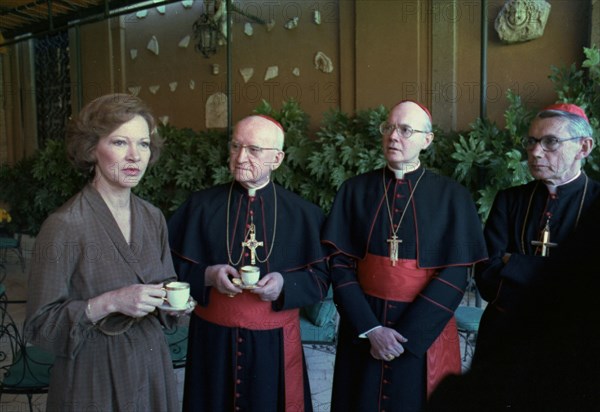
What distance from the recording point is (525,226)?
8.14 feet

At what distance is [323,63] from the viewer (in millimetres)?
6980

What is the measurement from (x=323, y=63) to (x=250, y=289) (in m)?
5.09

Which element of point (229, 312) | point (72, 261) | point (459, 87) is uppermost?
point (459, 87)

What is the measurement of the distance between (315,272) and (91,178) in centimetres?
118

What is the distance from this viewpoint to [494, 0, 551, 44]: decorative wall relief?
530cm

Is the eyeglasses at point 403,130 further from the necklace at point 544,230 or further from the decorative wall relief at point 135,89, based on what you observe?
the decorative wall relief at point 135,89

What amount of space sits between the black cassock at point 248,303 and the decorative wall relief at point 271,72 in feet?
16.3

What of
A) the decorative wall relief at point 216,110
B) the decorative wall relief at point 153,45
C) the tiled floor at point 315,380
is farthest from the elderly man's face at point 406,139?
the decorative wall relief at point 153,45

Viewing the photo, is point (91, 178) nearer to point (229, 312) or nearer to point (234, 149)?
point (234, 149)

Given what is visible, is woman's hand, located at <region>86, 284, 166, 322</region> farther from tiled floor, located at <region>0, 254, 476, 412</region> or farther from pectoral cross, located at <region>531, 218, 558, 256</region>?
tiled floor, located at <region>0, 254, 476, 412</region>

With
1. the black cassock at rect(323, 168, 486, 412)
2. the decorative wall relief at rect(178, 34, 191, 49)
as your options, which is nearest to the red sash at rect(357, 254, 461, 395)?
the black cassock at rect(323, 168, 486, 412)

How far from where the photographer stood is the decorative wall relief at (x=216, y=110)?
801 centimetres

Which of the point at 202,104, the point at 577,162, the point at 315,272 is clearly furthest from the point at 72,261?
the point at 202,104

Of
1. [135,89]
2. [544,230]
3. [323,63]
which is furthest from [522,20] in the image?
[135,89]
